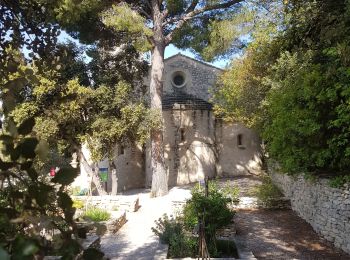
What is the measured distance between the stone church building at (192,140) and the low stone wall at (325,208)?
A: 10.3 m

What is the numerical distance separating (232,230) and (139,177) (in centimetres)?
1315

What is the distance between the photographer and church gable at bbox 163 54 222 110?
Result: 2336 centimetres

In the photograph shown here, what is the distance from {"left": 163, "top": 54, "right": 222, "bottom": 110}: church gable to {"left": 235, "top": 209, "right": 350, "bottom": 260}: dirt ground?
11754 millimetres

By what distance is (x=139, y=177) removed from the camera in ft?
72.4

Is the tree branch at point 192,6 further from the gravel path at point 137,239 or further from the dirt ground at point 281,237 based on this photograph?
the dirt ground at point 281,237

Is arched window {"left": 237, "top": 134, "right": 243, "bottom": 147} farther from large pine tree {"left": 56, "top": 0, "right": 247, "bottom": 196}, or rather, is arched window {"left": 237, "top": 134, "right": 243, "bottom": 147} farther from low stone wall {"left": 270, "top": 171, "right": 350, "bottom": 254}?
low stone wall {"left": 270, "top": 171, "right": 350, "bottom": 254}

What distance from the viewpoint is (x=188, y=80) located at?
2373 cm

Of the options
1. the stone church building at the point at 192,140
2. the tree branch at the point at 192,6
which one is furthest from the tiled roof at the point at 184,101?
the tree branch at the point at 192,6

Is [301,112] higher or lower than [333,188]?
higher

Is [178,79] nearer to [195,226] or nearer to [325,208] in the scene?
[325,208]

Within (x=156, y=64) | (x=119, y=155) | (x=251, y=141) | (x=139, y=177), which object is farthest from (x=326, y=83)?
(x=251, y=141)

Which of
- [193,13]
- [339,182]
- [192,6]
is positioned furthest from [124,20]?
[339,182]

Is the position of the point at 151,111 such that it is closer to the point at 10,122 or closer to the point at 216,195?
the point at 216,195

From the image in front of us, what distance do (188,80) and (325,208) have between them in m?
15.6
